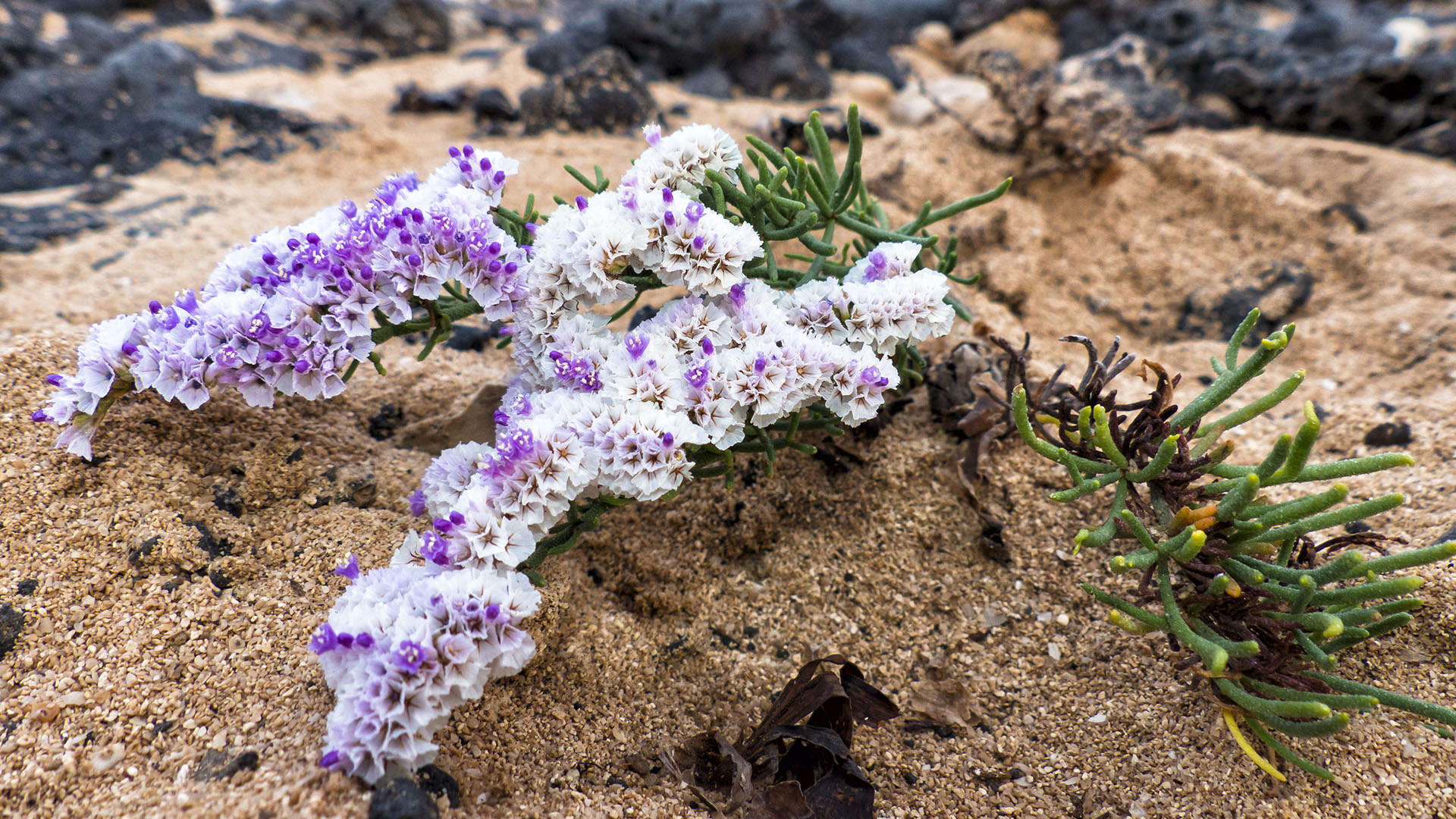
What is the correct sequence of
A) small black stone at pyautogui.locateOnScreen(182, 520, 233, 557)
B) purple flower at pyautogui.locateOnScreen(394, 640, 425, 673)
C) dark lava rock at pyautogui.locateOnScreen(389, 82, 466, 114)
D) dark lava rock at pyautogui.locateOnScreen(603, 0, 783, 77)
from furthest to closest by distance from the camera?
dark lava rock at pyautogui.locateOnScreen(603, 0, 783, 77), dark lava rock at pyautogui.locateOnScreen(389, 82, 466, 114), small black stone at pyautogui.locateOnScreen(182, 520, 233, 557), purple flower at pyautogui.locateOnScreen(394, 640, 425, 673)

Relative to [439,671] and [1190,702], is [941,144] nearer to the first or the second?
[1190,702]

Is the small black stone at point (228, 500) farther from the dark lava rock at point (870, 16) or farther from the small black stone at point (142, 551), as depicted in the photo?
the dark lava rock at point (870, 16)

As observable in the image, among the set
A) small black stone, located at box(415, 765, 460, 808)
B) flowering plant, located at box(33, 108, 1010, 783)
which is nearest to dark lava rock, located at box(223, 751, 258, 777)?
flowering plant, located at box(33, 108, 1010, 783)

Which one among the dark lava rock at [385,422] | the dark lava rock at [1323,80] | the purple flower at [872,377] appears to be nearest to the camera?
the purple flower at [872,377]

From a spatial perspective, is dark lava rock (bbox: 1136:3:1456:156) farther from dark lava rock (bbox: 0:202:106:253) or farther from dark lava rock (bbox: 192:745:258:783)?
dark lava rock (bbox: 0:202:106:253)

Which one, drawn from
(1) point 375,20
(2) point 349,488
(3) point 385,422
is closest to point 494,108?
(1) point 375,20

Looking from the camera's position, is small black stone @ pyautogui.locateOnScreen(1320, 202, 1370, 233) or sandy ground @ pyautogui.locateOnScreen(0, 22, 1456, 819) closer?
sandy ground @ pyautogui.locateOnScreen(0, 22, 1456, 819)

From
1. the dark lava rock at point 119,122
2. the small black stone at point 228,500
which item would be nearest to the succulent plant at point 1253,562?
the small black stone at point 228,500
